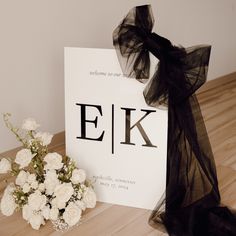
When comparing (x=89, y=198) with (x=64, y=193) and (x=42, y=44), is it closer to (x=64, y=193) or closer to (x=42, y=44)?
(x=64, y=193)

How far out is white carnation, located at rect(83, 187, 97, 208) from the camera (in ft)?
3.67

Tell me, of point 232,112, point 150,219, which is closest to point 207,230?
point 150,219

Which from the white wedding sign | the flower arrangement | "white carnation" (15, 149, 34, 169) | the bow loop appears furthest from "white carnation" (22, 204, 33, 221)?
the bow loop

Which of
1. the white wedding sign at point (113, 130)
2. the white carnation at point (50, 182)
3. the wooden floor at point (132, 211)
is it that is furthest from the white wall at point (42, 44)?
the white carnation at point (50, 182)

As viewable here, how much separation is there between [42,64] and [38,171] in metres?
0.55

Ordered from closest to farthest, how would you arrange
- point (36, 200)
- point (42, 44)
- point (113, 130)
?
point (36, 200), point (113, 130), point (42, 44)

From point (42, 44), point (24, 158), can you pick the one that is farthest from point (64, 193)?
point (42, 44)

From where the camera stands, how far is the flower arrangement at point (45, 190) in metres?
1.07

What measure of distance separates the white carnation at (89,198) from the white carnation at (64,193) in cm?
6

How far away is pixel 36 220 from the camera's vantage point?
107 centimetres

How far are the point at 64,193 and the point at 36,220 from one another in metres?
0.10

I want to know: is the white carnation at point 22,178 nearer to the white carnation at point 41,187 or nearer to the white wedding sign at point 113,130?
the white carnation at point 41,187

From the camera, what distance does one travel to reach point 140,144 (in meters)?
→ 1.15

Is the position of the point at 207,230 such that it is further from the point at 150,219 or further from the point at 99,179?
the point at 99,179
